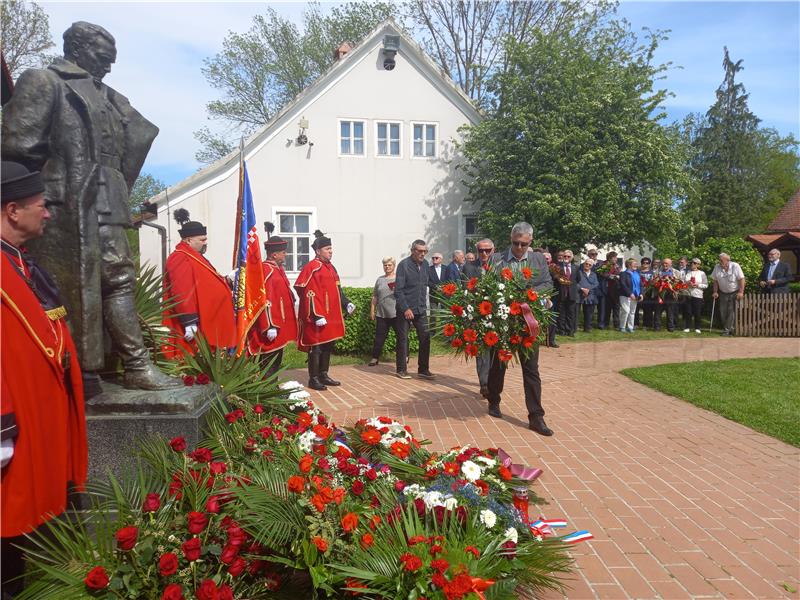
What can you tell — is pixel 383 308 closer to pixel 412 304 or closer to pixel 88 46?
pixel 412 304

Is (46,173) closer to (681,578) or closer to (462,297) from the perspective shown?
(462,297)

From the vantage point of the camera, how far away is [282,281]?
7.27m

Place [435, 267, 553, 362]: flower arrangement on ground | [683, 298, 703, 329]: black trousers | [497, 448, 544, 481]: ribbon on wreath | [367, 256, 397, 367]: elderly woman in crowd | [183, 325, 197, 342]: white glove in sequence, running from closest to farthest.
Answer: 1. [497, 448, 544, 481]: ribbon on wreath
2. [183, 325, 197, 342]: white glove
3. [435, 267, 553, 362]: flower arrangement on ground
4. [367, 256, 397, 367]: elderly woman in crowd
5. [683, 298, 703, 329]: black trousers

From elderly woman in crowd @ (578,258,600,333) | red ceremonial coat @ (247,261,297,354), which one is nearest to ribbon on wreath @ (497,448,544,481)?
red ceremonial coat @ (247,261,297,354)

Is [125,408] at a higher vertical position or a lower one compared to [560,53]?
lower

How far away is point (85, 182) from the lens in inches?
125

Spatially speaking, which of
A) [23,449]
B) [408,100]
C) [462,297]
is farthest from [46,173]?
[408,100]

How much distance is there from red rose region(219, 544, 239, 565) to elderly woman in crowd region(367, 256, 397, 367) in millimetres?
6857

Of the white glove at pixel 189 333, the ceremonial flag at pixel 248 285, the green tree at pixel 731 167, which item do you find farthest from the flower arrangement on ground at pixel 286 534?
the green tree at pixel 731 167

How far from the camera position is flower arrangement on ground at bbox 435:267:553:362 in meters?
5.37

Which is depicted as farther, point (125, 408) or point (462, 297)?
point (462, 297)

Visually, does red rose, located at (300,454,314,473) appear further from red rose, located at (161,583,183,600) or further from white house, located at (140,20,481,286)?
white house, located at (140,20,481,286)

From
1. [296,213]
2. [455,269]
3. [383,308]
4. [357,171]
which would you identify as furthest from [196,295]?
[357,171]

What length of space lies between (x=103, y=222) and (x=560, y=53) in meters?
Answer: 16.1
